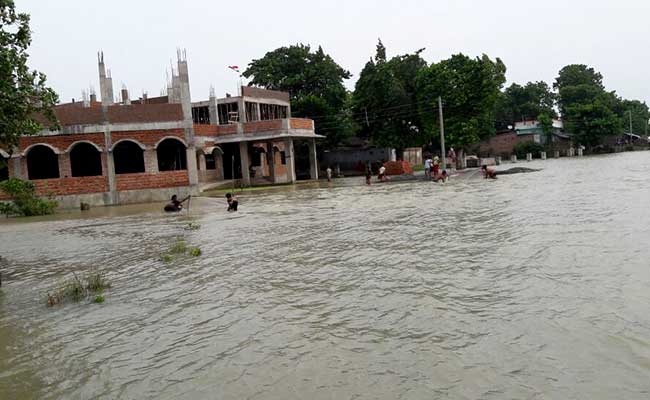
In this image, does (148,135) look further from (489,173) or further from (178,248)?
(178,248)

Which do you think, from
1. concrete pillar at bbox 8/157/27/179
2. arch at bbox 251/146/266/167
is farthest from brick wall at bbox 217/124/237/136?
concrete pillar at bbox 8/157/27/179

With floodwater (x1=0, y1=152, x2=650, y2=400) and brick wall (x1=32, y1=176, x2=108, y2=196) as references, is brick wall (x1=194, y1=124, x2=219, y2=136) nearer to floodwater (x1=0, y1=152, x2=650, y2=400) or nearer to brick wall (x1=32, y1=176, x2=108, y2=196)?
brick wall (x1=32, y1=176, x2=108, y2=196)

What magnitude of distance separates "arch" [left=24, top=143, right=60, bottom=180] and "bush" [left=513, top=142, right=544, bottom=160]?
180 feet

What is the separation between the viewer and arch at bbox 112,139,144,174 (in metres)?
33.2

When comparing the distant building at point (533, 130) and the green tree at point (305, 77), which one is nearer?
the green tree at point (305, 77)

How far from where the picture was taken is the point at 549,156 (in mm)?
71000

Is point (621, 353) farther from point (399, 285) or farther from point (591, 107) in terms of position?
point (591, 107)

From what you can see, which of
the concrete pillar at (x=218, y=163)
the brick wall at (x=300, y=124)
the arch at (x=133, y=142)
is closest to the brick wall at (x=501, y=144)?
the brick wall at (x=300, y=124)

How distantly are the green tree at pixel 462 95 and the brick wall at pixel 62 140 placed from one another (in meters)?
28.3

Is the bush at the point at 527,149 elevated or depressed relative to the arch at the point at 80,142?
depressed

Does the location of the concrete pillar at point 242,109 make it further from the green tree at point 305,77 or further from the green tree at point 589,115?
the green tree at point 589,115

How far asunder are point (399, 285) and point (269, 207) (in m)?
16.2

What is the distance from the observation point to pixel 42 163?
32.4 m

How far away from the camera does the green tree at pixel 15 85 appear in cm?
1264
